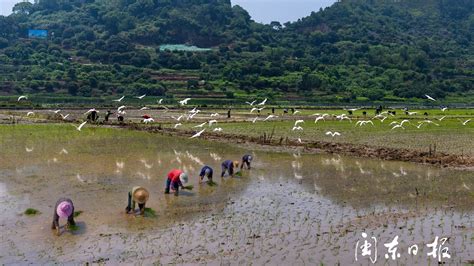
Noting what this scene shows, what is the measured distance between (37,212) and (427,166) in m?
16.8

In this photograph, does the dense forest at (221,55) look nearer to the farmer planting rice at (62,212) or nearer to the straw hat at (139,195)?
the straw hat at (139,195)

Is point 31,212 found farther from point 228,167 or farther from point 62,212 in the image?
point 228,167

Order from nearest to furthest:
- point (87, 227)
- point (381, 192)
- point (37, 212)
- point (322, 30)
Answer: point (87, 227)
point (37, 212)
point (381, 192)
point (322, 30)

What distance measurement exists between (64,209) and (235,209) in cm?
504

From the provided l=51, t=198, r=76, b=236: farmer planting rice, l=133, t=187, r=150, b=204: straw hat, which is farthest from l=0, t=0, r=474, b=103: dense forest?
l=51, t=198, r=76, b=236: farmer planting rice

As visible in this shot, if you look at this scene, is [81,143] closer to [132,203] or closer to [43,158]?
[43,158]

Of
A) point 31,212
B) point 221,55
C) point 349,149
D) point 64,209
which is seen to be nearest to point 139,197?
point 64,209

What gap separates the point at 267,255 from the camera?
38.6 feet

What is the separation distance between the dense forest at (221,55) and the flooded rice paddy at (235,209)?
6297cm

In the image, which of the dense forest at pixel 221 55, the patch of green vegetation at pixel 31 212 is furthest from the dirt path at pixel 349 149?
the dense forest at pixel 221 55

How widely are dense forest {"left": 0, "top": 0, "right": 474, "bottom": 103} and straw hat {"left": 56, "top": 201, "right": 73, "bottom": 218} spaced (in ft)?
240

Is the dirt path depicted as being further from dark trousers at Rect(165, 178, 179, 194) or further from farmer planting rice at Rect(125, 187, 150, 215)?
farmer planting rice at Rect(125, 187, 150, 215)

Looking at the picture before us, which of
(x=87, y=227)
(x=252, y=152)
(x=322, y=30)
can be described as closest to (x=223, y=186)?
(x=87, y=227)

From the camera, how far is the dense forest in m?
95.4
